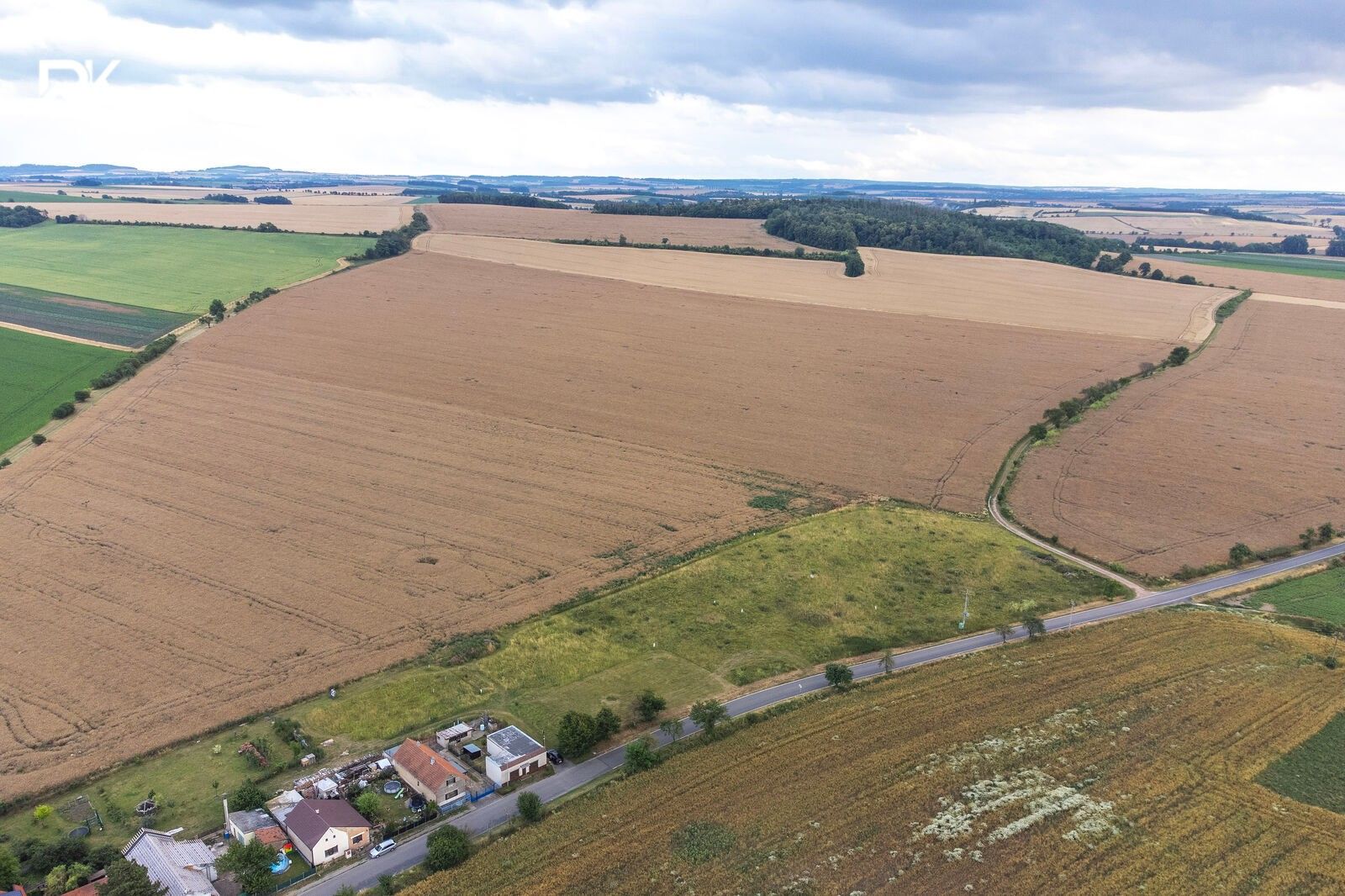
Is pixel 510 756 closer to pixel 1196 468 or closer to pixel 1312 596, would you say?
pixel 1312 596

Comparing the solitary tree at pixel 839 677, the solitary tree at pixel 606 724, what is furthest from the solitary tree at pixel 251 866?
the solitary tree at pixel 839 677

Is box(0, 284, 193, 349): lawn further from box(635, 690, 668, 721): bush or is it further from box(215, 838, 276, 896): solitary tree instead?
box(635, 690, 668, 721): bush

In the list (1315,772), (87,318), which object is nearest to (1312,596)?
(1315,772)

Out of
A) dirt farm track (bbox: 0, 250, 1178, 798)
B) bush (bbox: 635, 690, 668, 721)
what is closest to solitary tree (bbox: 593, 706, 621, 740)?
bush (bbox: 635, 690, 668, 721)

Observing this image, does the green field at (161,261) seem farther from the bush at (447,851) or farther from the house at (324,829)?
the bush at (447,851)

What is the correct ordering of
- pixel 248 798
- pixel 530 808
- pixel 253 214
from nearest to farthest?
pixel 530 808
pixel 248 798
pixel 253 214

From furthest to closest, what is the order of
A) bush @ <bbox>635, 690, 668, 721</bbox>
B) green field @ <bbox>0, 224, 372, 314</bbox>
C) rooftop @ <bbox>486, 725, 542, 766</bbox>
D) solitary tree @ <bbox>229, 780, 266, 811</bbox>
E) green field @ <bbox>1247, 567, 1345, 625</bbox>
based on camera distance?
1. green field @ <bbox>0, 224, 372, 314</bbox>
2. green field @ <bbox>1247, 567, 1345, 625</bbox>
3. bush @ <bbox>635, 690, 668, 721</bbox>
4. rooftop @ <bbox>486, 725, 542, 766</bbox>
5. solitary tree @ <bbox>229, 780, 266, 811</bbox>

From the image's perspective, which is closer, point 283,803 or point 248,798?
point 248,798
